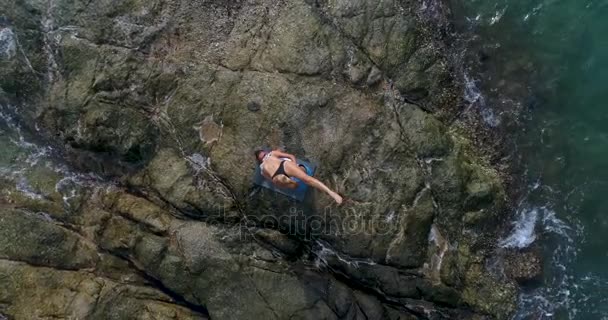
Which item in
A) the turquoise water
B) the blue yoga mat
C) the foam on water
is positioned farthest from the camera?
the foam on water

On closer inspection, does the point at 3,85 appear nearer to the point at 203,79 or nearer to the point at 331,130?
the point at 203,79

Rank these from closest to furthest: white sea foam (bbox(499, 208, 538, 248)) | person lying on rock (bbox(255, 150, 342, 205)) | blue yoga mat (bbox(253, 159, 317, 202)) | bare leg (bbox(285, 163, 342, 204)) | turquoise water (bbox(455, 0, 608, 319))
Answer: bare leg (bbox(285, 163, 342, 204)), person lying on rock (bbox(255, 150, 342, 205)), blue yoga mat (bbox(253, 159, 317, 202)), turquoise water (bbox(455, 0, 608, 319)), white sea foam (bbox(499, 208, 538, 248))

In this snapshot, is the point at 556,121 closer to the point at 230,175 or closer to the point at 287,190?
the point at 287,190

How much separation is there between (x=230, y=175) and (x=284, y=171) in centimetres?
186

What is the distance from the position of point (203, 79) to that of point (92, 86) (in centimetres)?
314

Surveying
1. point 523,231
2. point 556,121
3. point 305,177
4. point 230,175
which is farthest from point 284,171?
point 556,121

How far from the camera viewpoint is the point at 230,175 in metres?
13.8

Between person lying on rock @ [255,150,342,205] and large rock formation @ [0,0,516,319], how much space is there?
706mm

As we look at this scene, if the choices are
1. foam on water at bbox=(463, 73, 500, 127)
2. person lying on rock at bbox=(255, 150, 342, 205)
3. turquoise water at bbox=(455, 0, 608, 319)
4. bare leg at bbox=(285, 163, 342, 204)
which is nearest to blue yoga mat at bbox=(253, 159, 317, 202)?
person lying on rock at bbox=(255, 150, 342, 205)

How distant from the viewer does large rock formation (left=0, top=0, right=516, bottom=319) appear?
44.6ft

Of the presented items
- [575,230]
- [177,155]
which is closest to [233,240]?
[177,155]

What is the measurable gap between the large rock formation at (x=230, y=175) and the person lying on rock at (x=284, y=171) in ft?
2.31

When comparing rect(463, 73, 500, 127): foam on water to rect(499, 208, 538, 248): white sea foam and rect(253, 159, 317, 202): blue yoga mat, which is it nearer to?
rect(499, 208, 538, 248): white sea foam

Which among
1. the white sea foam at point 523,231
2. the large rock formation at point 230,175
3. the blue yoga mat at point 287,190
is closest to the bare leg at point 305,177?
the blue yoga mat at point 287,190
